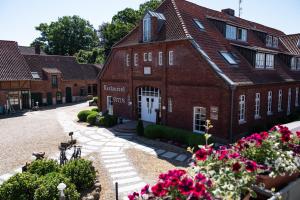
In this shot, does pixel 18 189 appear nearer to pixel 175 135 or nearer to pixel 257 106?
pixel 175 135

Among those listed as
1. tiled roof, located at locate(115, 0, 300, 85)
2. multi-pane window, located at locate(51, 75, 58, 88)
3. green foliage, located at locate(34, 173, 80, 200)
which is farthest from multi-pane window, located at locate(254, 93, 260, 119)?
multi-pane window, located at locate(51, 75, 58, 88)

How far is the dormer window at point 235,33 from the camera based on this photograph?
23.4 meters

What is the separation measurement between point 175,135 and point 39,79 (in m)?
27.5

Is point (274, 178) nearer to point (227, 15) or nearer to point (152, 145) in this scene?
point (152, 145)

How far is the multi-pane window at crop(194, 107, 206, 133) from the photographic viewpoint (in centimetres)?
1884

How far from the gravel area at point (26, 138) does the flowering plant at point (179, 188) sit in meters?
12.3

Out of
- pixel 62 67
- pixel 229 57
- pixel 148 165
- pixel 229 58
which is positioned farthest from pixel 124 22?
pixel 148 165

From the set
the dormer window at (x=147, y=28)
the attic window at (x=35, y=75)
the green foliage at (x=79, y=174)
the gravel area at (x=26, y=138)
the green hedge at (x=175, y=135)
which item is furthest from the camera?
the attic window at (x=35, y=75)

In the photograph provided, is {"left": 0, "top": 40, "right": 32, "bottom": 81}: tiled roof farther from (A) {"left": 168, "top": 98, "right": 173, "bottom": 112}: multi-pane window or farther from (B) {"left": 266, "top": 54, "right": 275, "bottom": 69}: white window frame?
(B) {"left": 266, "top": 54, "right": 275, "bottom": 69}: white window frame

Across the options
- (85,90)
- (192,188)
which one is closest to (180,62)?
(192,188)

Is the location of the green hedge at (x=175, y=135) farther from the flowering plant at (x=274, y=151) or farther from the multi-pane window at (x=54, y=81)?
the multi-pane window at (x=54, y=81)

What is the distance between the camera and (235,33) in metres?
24.1

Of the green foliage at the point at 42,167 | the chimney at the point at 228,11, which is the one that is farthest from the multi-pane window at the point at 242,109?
the chimney at the point at 228,11

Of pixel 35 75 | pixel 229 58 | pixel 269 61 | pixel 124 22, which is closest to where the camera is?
pixel 229 58
